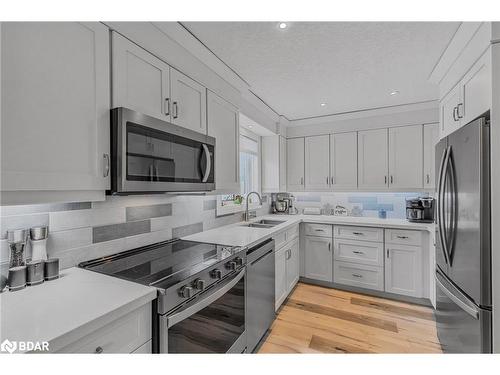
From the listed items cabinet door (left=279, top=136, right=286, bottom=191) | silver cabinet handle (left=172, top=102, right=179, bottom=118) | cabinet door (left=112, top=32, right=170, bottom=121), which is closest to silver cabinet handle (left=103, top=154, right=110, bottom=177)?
cabinet door (left=112, top=32, right=170, bottom=121)

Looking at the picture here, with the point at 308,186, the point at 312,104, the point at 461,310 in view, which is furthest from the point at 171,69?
the point at 308,186

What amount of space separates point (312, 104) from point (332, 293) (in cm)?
240

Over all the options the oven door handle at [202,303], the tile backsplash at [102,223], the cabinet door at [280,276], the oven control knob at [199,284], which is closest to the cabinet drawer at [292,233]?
the cabinet door at [280,276]

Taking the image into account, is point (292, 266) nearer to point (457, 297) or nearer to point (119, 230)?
point (457, 297)

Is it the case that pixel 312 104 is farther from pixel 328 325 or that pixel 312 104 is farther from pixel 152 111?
pixel 328 325

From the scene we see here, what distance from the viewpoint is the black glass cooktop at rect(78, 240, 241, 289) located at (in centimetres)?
118

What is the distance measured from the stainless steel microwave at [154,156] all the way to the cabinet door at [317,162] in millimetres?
2306

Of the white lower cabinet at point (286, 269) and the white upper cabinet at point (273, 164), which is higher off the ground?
the white upper cabinet at point (273, 164)

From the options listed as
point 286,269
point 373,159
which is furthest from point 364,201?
point 286,269

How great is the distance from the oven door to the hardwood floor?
1.93 feet

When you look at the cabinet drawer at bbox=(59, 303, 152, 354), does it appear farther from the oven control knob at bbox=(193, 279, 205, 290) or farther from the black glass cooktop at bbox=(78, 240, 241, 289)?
the oven control knob at bbox=(193, 279, 205, 290)

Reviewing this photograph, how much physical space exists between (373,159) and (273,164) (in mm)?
1391

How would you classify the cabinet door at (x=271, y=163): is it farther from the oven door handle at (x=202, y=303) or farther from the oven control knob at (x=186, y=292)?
the oven control knob at (x=186, y=292)

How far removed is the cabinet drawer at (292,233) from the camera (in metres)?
2.84
